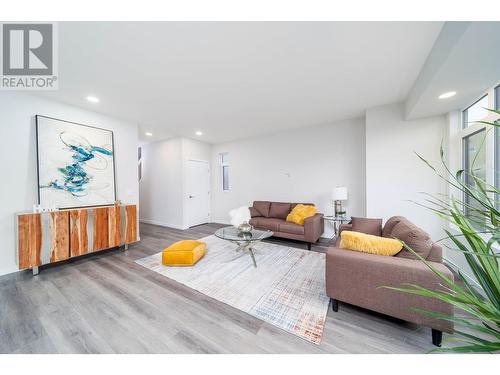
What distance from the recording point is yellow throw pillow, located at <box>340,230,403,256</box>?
5.28 feet

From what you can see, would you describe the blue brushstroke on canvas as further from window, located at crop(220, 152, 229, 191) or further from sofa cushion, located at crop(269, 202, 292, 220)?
sofa cushion, located at crop(269, 202, 292, 220)

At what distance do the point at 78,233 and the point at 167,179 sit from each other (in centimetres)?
259

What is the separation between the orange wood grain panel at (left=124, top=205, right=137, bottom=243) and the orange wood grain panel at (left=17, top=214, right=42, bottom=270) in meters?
1.07

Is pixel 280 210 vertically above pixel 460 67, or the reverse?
pixel 460 67

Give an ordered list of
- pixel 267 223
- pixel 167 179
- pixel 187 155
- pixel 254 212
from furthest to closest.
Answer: pixel 167 179, pixel 187 155, pixel 254 212, pixel 267 223

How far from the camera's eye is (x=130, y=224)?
3445mm

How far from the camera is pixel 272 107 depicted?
3268 millimetres

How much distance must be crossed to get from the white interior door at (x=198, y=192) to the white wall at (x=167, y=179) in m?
0.19

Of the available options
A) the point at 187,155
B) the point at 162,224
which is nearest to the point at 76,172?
the point at 187,155

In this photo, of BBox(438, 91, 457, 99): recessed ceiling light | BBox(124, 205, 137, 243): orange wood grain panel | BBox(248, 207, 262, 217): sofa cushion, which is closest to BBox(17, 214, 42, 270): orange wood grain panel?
BBox(124, 205, 137, 243): orange wood grain panel

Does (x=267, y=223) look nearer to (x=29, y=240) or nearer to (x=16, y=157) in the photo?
(x=29, y=240)

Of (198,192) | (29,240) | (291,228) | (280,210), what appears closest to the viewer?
(29,240)

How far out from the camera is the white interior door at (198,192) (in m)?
5.18

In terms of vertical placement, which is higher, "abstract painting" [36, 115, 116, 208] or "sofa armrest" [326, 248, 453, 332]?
"abstract painting" [36, 115, 116, 208]
